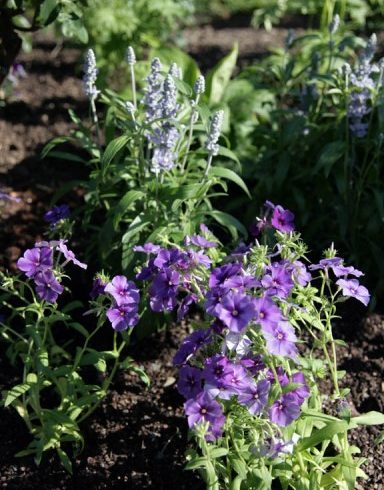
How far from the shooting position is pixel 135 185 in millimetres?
3559

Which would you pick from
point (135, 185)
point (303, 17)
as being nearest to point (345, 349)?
point (135, 185)

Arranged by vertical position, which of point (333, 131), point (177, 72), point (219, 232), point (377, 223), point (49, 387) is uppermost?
point (177, 72)

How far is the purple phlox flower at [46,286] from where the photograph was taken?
2.61 m

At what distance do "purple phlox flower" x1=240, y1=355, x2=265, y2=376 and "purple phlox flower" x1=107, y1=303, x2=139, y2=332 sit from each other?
39cm

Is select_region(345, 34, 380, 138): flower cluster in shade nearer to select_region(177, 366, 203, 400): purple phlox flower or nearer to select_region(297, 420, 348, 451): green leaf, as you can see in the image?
select_region(297, 420, 348, 451): green leaf

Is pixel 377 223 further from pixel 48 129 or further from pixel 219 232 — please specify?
pixel 48 129

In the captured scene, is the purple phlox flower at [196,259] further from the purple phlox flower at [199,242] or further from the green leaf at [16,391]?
the green leaf at [16,391]

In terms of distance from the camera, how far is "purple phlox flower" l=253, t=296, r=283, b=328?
2.27 m

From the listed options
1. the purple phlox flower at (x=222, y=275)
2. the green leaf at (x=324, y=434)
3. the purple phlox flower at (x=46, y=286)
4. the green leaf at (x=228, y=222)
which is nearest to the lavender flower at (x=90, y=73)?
the green leaf at (x=228, y=222)

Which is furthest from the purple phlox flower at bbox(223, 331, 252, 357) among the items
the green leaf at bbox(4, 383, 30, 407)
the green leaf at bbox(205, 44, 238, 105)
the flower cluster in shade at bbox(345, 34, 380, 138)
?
the green leaf at bbox(205, 44, 238, 105)

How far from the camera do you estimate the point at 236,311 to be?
225cm

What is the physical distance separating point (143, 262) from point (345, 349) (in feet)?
3.40

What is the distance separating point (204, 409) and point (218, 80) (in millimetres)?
2796

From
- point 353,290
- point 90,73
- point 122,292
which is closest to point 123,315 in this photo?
point 122,292
